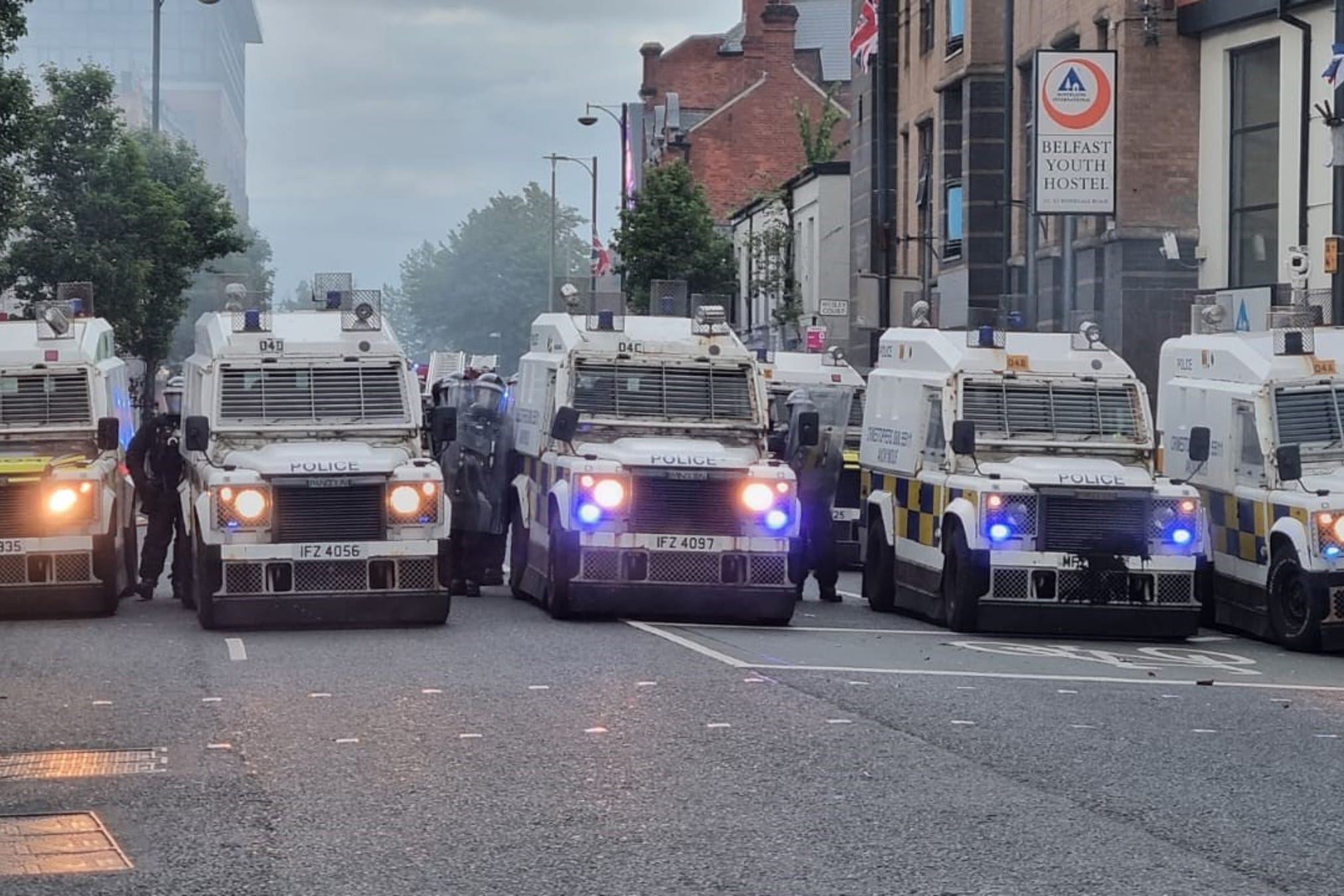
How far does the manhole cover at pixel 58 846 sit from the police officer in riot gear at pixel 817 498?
12399 mm

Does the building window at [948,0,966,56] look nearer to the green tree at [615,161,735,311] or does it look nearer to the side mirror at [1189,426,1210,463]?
the green tree at [615,161,735,311]

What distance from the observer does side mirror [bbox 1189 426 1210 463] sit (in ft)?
66.9

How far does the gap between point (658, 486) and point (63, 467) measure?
17.3 feet

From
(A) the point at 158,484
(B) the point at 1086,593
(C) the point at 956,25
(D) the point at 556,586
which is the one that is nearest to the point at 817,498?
(B) the point at 1086,593

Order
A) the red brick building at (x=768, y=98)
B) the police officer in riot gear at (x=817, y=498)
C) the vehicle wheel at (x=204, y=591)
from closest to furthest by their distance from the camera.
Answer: the vehicle wheel at (x=204, y=591) < the police officer in riot gear at (x=817, y=498) < the red brick building at (x=768, y=98)

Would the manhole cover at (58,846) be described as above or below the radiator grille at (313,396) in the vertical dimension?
below

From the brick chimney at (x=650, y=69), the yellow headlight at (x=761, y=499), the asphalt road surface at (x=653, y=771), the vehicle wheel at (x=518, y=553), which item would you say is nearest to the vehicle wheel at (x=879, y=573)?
the yellow headlight at (x=761, y=499)

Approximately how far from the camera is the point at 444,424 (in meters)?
20.3

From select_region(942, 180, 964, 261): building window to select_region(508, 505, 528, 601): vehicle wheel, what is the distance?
2539 centimetres

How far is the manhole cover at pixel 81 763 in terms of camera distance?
1095 centimetres

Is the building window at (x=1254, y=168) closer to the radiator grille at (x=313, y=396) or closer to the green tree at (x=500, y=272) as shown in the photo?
the radiator grille at (x=313, y=396)

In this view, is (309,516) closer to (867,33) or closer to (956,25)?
(956,25)

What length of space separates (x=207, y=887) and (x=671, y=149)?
89289mm

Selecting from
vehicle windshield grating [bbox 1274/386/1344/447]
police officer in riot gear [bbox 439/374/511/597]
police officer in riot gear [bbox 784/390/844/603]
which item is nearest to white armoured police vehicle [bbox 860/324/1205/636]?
police officer in riot gear [bbox 784/390/844/603]
